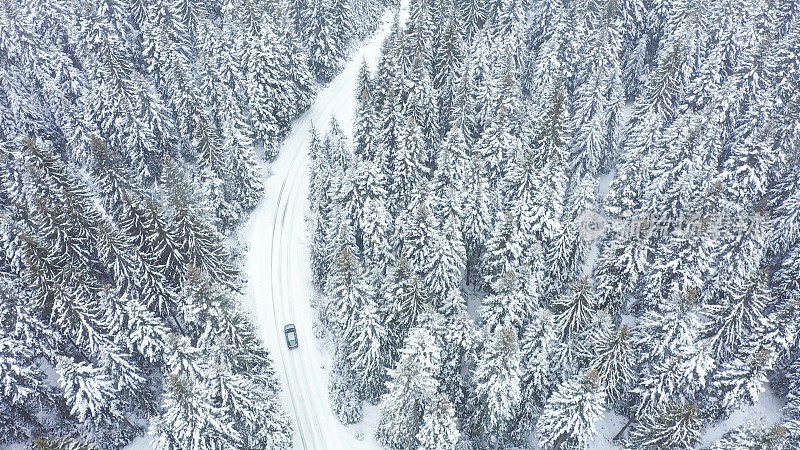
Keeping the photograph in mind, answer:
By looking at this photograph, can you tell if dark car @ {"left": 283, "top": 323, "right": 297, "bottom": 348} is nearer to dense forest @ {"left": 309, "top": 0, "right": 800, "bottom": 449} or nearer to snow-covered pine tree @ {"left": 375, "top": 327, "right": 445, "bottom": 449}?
dense forest @ {"left": 309, "top": 0, "right": 800, "bottom": 449}

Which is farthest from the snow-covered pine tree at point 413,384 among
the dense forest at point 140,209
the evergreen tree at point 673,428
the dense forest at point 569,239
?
the evergreen tree at point 673,428

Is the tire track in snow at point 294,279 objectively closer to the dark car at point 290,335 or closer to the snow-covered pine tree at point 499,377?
the dark car at point 290,335

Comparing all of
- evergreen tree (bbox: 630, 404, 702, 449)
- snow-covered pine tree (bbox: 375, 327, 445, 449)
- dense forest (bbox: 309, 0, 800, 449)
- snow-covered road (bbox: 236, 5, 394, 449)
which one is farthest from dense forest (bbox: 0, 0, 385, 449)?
evergreen tree (bbox: 630, 404, 702, 449)

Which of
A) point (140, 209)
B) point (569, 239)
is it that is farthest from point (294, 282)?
point (569, 239)

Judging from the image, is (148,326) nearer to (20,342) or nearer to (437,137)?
(20,342)

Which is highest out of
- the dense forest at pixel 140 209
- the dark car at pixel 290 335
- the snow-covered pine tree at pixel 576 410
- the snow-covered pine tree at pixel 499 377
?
the dense forest at pixel 140 209
